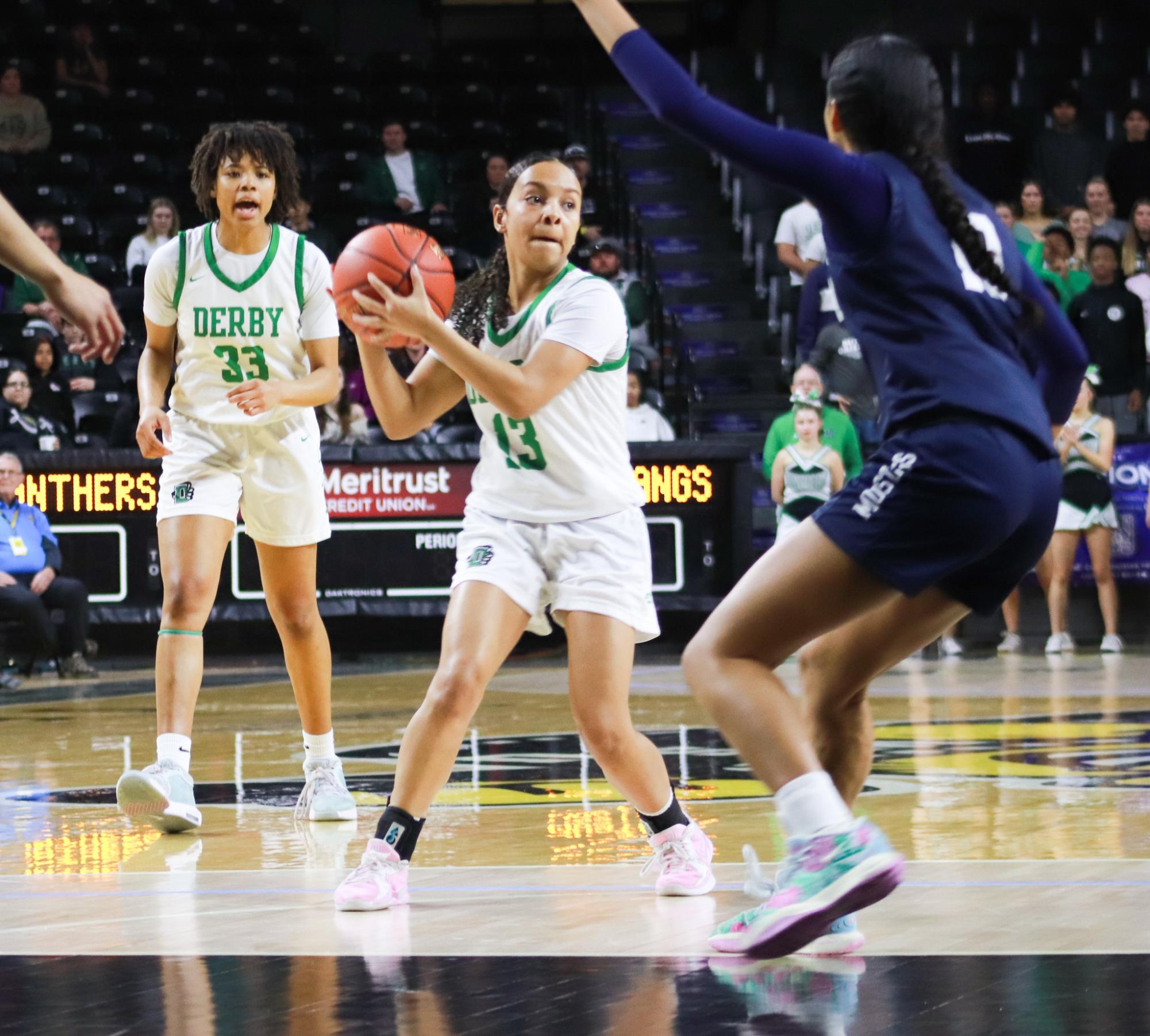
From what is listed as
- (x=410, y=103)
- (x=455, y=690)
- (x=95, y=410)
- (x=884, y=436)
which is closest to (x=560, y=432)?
(x=455, y=690)

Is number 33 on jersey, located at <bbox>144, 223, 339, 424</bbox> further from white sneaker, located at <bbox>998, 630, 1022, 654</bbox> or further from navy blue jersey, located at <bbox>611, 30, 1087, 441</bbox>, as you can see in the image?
white sneaker, located at <bbox>998, 630, 1022, 654</bbox>

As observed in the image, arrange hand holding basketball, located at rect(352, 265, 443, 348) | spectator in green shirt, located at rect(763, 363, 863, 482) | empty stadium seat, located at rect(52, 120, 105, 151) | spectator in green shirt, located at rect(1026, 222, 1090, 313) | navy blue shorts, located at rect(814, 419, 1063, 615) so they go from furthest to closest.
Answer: empty stadium seat, located at rect(52, 120, 105, 151) → spectator in green shirt, located at rect(1026, 222, 1090, 313) → spectator in green shirt, located at rect(763, 363, 863, 482) → hand holding basketball, located at rect(352, 265, 443, 348) → navy blue shorts, located at rect(814, 419, 1063, 615)

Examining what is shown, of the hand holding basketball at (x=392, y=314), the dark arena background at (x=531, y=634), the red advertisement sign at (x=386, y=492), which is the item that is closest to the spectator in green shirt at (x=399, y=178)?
the dark arena background at (x=531, y=634)

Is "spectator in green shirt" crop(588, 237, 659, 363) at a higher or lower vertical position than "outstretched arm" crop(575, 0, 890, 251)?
higher

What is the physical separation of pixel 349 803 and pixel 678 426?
969 cm

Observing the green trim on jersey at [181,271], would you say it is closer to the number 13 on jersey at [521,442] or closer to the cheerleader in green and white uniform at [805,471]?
the number 13 on jersey at [521,442]

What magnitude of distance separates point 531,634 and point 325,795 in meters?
7.93

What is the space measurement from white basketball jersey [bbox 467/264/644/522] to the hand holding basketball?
0.34 meters

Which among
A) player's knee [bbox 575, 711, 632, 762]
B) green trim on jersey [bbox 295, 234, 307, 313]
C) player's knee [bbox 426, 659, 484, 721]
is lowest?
player's knee [bbox 575, 711, 632, 762]

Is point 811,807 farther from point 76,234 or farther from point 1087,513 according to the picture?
point 76,234

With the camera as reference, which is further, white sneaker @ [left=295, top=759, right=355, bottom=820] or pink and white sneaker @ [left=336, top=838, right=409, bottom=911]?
white sneaker @ [left=295, top=759, right=355, bottom=820]

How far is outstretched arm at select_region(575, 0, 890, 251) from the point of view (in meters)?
3.08

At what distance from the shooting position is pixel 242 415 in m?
5.79

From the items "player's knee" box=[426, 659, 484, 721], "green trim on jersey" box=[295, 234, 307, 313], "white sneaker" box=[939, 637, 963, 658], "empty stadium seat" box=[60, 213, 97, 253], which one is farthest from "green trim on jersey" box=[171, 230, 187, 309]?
"empty stadium seat" box=[60, 213, 97, 253]
